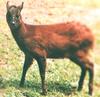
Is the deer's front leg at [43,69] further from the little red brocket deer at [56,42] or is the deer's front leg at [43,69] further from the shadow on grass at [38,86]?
the shadow on grass at [38,86]

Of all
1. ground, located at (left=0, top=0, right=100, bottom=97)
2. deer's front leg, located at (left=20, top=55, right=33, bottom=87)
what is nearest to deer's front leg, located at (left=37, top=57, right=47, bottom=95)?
ground, located at (left=0, top=0, right=100, bottom=97)

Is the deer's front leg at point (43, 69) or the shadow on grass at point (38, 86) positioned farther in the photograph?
the shadow on grass at point (38, 86)

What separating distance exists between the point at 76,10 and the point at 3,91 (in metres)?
7.08

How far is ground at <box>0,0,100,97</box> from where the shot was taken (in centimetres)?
1033

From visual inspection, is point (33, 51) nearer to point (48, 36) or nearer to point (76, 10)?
point (48, 36)

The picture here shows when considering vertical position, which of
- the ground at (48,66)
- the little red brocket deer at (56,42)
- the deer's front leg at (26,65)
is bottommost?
the ground at (48,66)

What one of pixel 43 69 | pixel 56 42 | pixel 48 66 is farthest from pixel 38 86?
pixel 48 66

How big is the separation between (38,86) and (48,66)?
1.41 meters

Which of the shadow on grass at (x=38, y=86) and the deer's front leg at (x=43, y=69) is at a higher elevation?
the deer's front leg at (x=43, y=69)

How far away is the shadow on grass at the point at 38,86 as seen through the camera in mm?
10328

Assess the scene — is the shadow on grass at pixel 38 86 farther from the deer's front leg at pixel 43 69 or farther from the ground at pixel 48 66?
the deer's front leg at pixel 43 69

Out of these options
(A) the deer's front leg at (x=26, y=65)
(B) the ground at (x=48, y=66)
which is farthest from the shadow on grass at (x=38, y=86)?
(A) the deer's front leg at (x=26, y=65)

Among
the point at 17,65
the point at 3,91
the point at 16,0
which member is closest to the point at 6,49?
the point at 17,65

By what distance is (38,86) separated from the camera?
412 inches
